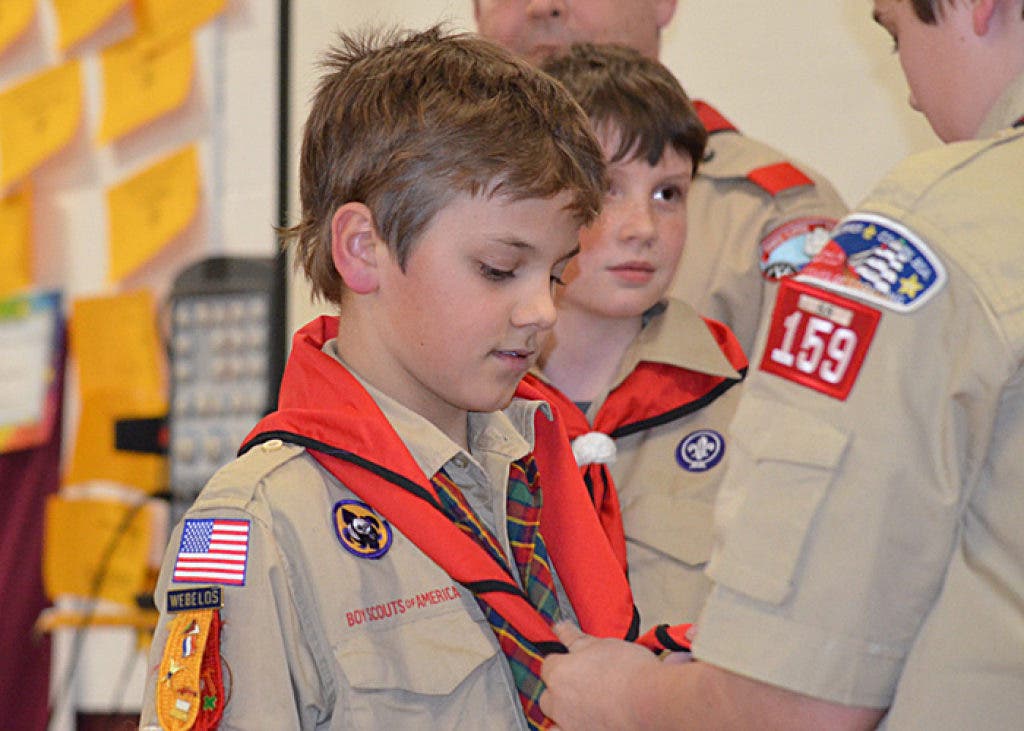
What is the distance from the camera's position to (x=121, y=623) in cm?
235

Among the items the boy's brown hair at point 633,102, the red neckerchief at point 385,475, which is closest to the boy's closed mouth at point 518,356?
the red neckerchief at point 385,475

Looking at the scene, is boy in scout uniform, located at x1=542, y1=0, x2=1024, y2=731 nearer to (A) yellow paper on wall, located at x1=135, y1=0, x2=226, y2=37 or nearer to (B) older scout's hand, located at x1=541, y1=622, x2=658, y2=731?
(B) older scout's hand, located at x1=541, y1=622, x2=658, y2=731

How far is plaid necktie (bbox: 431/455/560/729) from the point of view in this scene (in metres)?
1.08

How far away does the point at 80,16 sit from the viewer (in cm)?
249

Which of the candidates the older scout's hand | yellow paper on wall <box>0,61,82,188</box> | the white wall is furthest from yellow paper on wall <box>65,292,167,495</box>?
the older scout's hand

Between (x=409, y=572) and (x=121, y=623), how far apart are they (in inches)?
57.0

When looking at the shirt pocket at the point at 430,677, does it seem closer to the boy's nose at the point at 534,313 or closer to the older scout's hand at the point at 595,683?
the older scout's hand at the point at 595,683

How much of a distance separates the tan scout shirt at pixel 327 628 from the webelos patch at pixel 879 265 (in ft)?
1.47

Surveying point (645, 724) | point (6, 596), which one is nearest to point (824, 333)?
point (645, 724)

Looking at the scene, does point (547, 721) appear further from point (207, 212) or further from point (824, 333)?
point (207, 212)

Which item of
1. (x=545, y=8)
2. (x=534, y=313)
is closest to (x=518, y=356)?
(x=534, y=313)

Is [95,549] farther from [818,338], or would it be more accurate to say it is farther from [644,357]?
[818,338]

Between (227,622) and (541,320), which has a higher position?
(541,320)

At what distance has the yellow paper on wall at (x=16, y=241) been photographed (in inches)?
99.4
